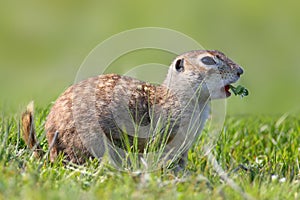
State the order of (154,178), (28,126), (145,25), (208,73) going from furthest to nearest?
(145,25) < (208,73) < (28,126) < (154,178)

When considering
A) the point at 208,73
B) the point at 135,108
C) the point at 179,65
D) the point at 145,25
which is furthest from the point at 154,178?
the point at 145,25

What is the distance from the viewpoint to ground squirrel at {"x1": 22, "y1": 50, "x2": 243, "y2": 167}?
20.5ft

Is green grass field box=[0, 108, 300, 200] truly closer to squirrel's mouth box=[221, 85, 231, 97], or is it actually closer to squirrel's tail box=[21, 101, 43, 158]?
squirrel's tail box=[21, 101, 43, 158]

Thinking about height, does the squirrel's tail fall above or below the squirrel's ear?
below

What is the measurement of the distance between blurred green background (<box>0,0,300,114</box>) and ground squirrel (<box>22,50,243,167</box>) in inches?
251

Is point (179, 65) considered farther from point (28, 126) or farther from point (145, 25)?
point (145, 25)

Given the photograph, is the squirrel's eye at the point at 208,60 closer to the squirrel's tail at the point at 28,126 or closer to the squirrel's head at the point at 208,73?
the squirrel's head at the point at 208,73

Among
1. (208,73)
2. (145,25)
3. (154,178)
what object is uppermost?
(208,73)

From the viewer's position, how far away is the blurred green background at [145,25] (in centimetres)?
1429

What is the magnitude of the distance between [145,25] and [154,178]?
1127 centimetres

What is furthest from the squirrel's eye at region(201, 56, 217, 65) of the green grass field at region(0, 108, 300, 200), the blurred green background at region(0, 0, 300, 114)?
the blurred green background at region(0, 0, 300, 114)

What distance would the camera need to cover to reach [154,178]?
197 inches

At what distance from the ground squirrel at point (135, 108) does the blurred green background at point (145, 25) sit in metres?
6.37

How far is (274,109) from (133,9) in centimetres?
620
